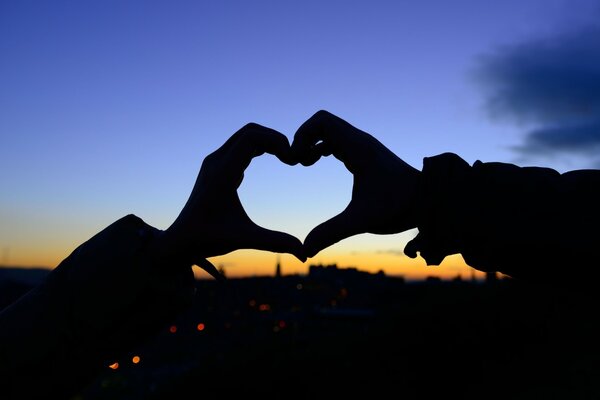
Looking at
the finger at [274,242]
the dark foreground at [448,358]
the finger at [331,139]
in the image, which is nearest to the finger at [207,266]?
the finger at [274,242]

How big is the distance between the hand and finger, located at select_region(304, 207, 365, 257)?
0.18ft

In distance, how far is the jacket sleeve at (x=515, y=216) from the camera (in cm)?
218

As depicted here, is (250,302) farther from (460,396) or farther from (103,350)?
(103,350)

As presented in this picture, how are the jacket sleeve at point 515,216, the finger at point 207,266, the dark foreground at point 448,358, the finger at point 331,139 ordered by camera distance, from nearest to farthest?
1. the jacket sleeve at point 515,216
2. the finger at point 331,139
3. the finger at point 207,266
4. the dark foreground at point 448,358

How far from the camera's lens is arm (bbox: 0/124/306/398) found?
230 cm

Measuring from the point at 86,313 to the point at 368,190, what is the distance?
131 centimetres

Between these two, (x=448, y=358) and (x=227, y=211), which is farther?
(x=448, y=358)

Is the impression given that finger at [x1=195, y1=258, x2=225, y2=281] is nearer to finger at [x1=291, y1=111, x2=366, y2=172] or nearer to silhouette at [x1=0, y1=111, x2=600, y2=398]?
silhouette at [x1=0, y1=111, x2=600, y2=398]

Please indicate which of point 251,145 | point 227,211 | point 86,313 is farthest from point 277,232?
point 86,313

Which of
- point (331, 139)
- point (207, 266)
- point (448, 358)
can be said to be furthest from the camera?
point (448, 358)

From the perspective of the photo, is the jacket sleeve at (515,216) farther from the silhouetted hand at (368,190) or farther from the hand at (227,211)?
the hand at (227,211)

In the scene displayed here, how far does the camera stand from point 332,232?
93.1 inches

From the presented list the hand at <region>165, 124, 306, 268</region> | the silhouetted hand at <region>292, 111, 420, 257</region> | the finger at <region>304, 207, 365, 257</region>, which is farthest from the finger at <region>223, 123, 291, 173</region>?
the finger at <region>304, 207, 365, 257</region>

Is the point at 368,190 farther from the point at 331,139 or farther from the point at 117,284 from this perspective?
the point at 117,284
